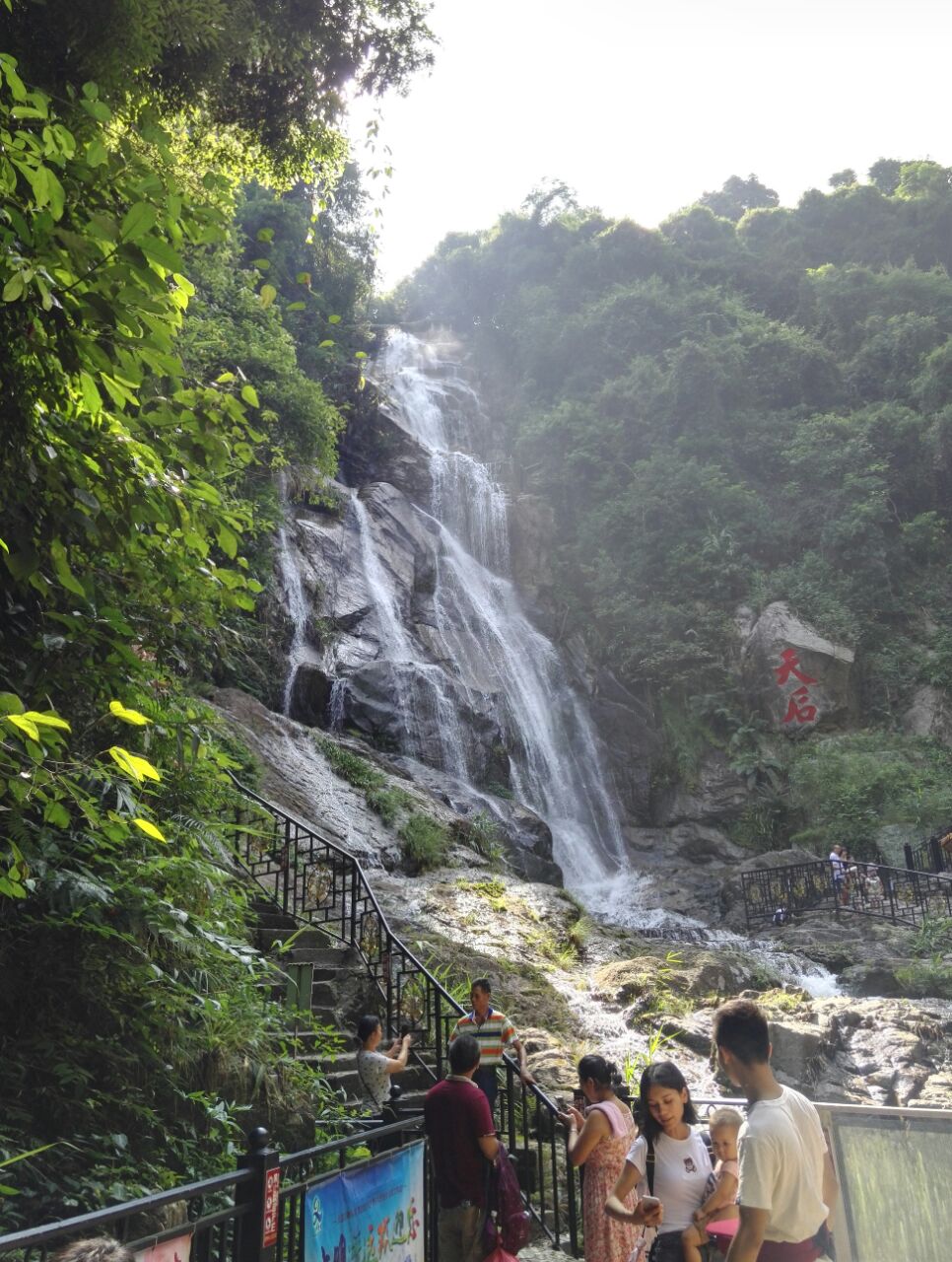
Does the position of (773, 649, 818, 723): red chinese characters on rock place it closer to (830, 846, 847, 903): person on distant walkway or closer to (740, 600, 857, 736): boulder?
(740, 600, 857, 736): boulder

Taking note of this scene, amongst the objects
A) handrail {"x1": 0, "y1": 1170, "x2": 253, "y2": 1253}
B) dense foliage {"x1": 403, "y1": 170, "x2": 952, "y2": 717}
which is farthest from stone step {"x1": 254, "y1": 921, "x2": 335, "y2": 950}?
dense foliage {"x1": 403, "y1": 170, "x2": 952, "y2": 717}

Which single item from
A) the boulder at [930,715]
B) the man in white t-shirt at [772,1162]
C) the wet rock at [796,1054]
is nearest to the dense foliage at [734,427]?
the boulder at [930,715]

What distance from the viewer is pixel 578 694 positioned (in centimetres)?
2497

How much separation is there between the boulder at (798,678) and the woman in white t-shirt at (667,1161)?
826 inches

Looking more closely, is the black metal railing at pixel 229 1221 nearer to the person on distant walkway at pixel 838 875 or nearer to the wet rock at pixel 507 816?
the wet rock at pixel 507 816

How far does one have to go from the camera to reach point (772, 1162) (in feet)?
8.77

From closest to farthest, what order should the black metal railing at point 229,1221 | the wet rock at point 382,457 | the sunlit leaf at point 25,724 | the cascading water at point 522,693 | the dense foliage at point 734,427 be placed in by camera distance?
the black metal railing at point 229,1221 → the sunlit leaf at point 25,724 → the cascading water at point 522,693 → the dense foliage at point 734,427 → the wet rock at point 382,457

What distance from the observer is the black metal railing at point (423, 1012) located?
18.5 ft

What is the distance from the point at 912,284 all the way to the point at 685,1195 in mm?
33903

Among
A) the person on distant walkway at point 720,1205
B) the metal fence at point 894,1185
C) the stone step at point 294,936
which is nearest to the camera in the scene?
the metal fence at point 894,1185

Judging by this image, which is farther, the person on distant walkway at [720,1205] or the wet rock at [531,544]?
the wet rock at [531,544]

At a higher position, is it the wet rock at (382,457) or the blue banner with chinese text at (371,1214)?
the wet rock at (382,457)

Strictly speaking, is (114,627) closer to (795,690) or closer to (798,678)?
(795,690)

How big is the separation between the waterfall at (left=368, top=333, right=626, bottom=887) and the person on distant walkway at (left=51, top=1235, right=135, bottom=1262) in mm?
16130
